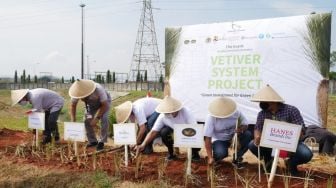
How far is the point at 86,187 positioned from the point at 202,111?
202 inches

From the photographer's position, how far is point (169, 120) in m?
6.96

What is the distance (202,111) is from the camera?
10.4 m

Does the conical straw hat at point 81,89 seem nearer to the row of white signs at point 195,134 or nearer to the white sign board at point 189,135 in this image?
the row of white signs at point 195,134

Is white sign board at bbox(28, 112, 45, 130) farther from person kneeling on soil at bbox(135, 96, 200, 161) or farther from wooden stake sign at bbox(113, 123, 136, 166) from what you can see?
wooden stake sign at bbox(113, 123, 136, 166)

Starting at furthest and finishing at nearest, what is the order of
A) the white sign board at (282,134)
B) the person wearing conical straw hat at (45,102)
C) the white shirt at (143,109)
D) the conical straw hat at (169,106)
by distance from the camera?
1. the person wearing conical straw hat at (45,102)
2. the white shirt at (143,109)
3. the conical straw hat at (169,106)
4. the white sign board at (282,134)

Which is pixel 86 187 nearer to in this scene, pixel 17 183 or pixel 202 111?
pixel 17 183

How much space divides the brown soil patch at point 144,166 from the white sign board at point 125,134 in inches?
9.1

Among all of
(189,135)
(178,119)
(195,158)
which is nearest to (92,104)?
(178,119)

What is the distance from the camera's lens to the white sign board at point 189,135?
557 centimetres

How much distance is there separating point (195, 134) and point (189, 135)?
83mm

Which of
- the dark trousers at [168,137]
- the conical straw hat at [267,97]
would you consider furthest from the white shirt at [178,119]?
the conical straw hat at [267,97]

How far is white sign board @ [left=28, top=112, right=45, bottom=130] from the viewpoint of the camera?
792cm

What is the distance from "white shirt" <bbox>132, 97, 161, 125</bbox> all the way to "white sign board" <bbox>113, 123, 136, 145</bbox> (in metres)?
0.79

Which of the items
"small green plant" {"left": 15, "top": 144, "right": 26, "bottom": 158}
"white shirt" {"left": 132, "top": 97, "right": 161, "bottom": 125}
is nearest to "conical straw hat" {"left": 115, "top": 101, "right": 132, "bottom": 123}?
"white shirt" {"left": 132, "top": 97, "right": 161, "bottom": 125}
